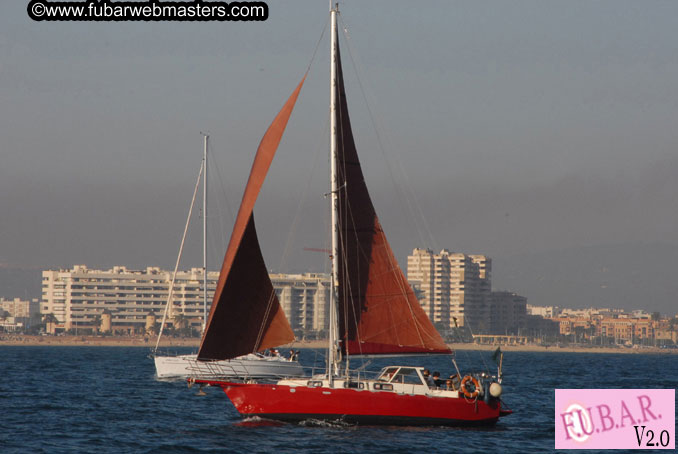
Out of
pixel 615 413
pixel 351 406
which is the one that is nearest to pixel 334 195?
pixel 351 406

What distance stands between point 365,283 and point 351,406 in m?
5.07

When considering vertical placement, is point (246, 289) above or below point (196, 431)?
above

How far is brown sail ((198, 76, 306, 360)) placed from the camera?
3688 centimetres

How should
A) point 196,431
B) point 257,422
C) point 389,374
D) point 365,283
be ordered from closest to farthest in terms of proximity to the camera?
point 389,374 → point 196,431 → point 257,422 → point 365,283

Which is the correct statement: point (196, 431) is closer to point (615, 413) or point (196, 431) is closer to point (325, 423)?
point (325, 423)

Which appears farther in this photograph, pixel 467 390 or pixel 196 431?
pixel 467 390

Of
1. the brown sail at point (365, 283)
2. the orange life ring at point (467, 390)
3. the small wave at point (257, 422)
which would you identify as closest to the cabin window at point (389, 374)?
the brown sail at point (365, 283)

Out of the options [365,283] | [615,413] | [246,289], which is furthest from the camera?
[365,283]

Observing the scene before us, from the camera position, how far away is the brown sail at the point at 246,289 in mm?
36875

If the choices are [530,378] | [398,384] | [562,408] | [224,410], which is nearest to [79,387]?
[224,410]

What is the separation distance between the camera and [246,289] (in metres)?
38.0

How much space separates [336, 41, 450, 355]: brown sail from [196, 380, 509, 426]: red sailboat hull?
2439mm

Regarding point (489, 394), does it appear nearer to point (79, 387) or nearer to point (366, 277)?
point (366, 277)

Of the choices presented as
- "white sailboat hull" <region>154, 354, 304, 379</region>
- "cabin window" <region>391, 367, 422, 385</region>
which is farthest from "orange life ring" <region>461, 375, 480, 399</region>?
"white sailboat hull" <region>154, 354, 304, 379</region>
